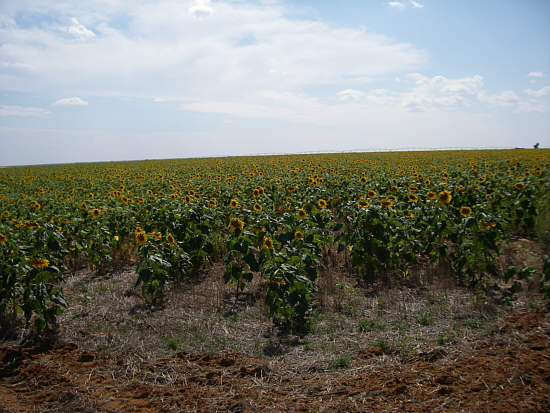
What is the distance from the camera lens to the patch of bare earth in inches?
115

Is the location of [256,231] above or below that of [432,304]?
above

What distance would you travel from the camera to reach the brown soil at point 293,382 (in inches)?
109

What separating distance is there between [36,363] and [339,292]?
12.4 feet

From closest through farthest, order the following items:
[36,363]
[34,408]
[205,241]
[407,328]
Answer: [34,408], [36,363], [407,328], [205,241]

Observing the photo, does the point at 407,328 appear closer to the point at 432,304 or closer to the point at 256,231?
the point at 432,304

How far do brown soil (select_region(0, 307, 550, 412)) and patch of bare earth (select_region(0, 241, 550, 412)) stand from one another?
10 millimetres

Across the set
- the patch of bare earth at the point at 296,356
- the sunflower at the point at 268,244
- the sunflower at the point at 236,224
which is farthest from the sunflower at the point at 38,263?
the sunflower at the point at 268,244

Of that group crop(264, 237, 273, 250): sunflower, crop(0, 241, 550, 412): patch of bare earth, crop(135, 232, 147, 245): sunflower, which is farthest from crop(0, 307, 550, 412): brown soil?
crop(135, 232, 147, 245): sunflower

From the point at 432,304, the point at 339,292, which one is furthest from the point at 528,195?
the point at 339,292

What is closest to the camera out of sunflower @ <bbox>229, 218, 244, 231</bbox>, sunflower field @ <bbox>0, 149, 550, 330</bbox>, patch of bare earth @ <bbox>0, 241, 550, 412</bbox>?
patch of bare earth @ <bbox>0, 241, 550, 412</bbox>

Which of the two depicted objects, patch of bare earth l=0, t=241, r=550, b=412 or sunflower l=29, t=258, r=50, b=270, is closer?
patch of bare earth l=0, t=241, r=550, b=412

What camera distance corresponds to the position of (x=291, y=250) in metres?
4.88

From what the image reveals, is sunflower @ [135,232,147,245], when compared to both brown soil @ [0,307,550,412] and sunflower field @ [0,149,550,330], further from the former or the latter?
brown soil @ [0,307,550,412]

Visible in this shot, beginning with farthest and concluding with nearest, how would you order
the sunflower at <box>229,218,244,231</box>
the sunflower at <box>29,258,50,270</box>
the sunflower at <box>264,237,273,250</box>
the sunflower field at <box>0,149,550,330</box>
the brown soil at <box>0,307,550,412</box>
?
the sunflower at <box>229,218,244,231</box>
the sunflower at <box>264,237,273,250</box>
the sunflower field at <box>0,149,550,330</box>
the sunflower at <box>29,258,50,270</box>
the brown soil at <box>0,307,550,412</box>
